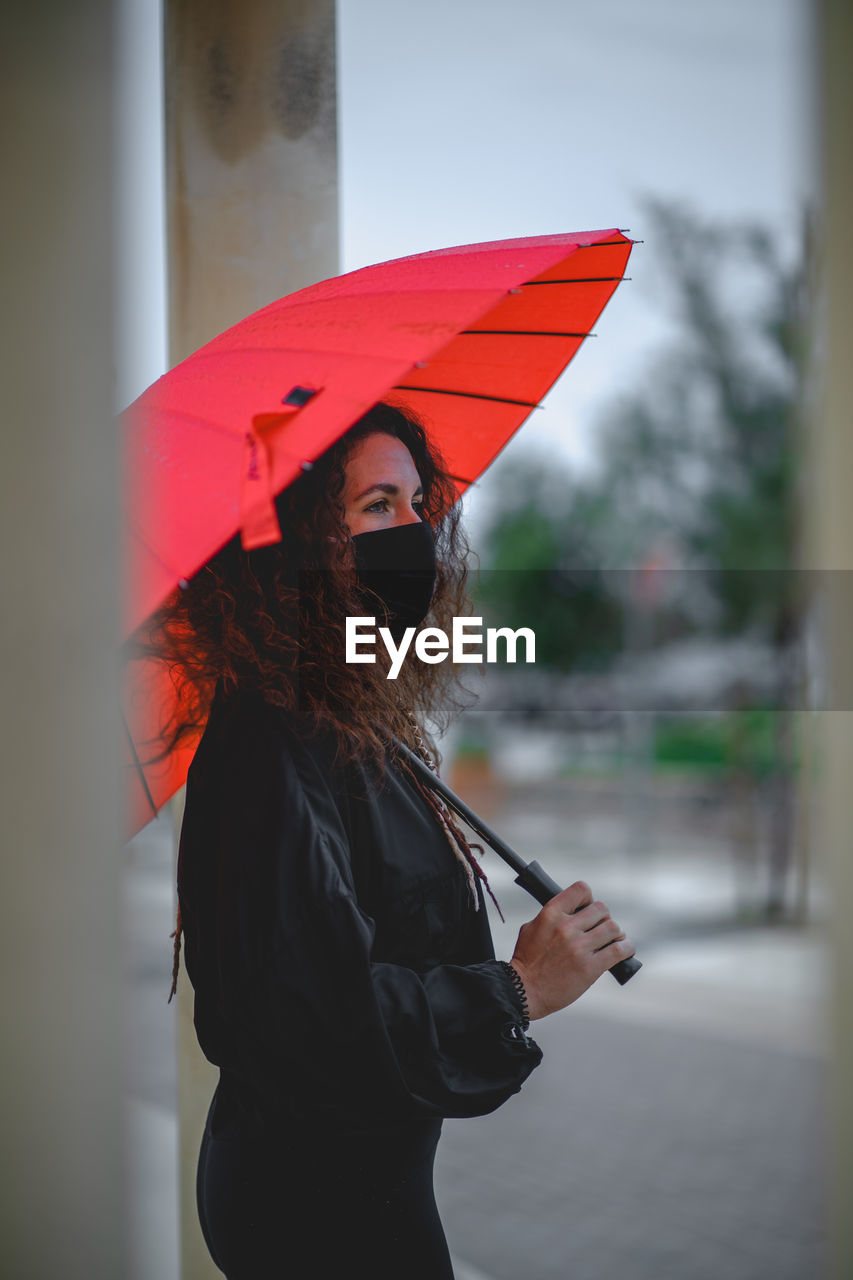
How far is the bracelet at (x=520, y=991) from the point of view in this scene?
1433 mm

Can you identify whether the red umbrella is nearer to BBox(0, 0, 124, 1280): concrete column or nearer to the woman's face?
the woman's face

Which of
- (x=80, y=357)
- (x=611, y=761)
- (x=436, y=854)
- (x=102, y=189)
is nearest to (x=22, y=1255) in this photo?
(x=436, y=854)

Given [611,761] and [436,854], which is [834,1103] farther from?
[611,761]

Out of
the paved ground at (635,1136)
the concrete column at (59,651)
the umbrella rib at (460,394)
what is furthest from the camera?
the paved ground at (635,1136)

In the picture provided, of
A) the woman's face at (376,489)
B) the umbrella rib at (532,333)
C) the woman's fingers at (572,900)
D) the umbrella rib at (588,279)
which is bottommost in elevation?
the woman's fingers at (572,900)

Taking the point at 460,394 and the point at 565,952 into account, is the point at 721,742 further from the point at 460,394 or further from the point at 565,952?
the point at 565,952

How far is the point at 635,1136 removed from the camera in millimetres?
4676

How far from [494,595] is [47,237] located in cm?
120

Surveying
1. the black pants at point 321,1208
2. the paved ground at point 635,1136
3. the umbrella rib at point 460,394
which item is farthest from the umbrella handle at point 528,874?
the paved ground at point 635,1136

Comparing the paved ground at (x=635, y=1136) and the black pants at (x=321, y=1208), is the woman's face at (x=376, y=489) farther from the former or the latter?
the paved ground at (x=635, y=1136)

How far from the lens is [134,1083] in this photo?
93.7 inches

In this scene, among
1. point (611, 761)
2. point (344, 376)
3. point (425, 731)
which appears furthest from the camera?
point (611, 761)

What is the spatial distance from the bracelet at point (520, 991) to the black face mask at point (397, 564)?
53 centimetres

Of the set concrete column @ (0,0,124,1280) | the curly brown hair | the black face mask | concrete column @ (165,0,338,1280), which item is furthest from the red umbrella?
concrete column @ (165,0,338,1280)
